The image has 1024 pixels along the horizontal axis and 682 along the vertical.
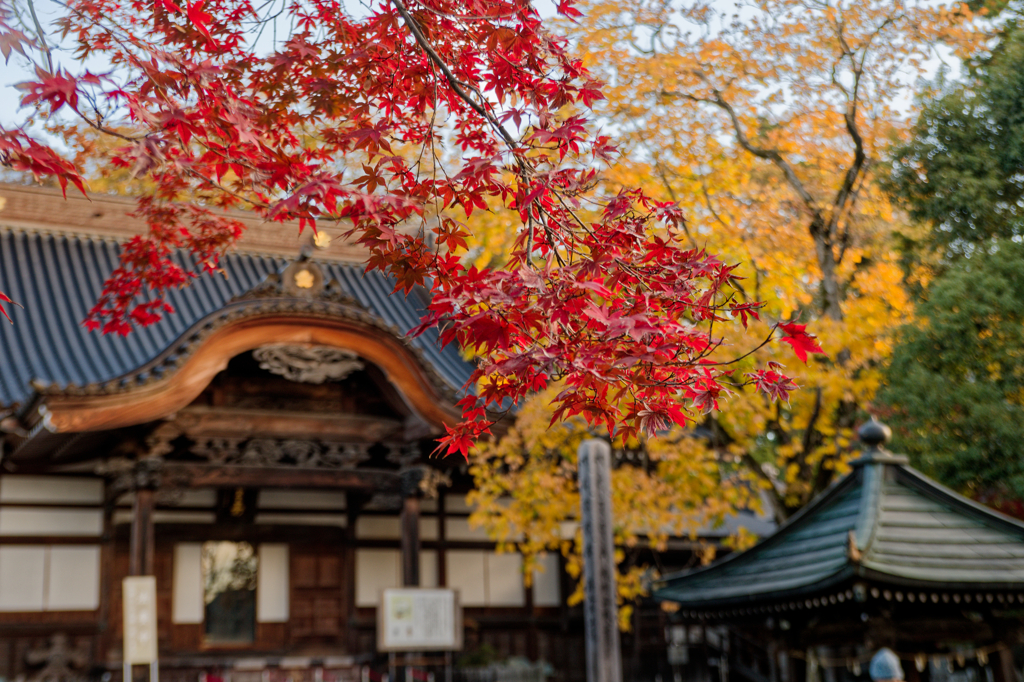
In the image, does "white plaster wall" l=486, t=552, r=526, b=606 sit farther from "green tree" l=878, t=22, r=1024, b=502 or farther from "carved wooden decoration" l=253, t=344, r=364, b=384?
"green tree" l=878, t=22, r=1024, b=502

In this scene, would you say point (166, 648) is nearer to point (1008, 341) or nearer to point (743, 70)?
point (743, 70)

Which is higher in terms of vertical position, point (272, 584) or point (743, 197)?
point (743, 197)

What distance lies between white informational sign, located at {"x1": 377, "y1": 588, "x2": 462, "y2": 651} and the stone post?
2.45m

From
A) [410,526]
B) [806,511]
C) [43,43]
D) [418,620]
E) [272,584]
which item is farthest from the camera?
[272,584]

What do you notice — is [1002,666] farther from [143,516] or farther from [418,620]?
[143,516]

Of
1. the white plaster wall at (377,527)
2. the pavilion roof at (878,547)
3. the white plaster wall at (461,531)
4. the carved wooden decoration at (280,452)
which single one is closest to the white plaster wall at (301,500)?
the white plaster wall at (377,527)

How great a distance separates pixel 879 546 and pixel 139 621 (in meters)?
6.93

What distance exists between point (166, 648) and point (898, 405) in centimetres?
1009

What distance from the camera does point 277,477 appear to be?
35.0 ft

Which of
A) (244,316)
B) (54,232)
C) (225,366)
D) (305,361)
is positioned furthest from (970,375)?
(54,232)

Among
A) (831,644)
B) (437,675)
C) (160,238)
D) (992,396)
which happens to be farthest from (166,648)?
(992,396)

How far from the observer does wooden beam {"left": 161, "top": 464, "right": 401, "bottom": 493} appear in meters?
10.0

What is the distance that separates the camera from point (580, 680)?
43.8 ft

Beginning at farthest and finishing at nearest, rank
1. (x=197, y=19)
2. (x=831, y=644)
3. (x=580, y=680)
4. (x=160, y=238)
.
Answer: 1. (x=580, y=680)
2. (x=831, y=644)
3. (x=160, y=238)
4. (x=197, y=19)
